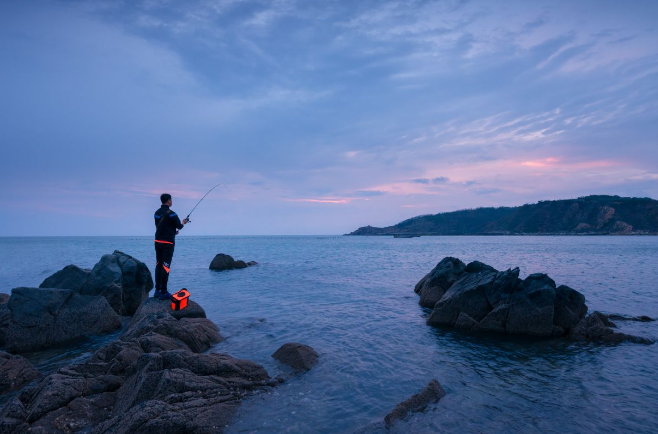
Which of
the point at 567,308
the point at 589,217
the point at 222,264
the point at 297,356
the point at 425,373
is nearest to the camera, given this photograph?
the point at 425,373

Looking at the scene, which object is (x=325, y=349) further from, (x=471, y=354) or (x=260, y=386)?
(x=471, y=354)

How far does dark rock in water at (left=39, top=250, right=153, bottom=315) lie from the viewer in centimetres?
1540

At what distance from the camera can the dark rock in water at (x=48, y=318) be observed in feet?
35.9

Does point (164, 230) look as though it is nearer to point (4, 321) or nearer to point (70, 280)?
point (4, 321)

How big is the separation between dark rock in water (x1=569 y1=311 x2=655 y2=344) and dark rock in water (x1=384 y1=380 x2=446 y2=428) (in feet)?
25.1

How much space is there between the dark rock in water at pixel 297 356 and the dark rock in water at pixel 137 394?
1.13 meters

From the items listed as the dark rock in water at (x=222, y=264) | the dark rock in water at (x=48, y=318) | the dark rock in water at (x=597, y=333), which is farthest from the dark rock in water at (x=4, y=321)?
the dark rock in water at (x=222, y=264)

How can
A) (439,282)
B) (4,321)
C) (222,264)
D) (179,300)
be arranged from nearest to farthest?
(4,321)
(179,300)
(439,282)
(222,264)

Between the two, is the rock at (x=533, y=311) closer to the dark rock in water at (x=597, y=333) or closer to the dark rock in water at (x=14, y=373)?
the dark rock in water at (x=597, y=333)

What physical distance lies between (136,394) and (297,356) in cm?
413

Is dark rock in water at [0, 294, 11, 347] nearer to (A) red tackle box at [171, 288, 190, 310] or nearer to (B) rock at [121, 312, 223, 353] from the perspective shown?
(B) rock at [121, 312, 223, 353]

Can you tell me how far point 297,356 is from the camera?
364 inches

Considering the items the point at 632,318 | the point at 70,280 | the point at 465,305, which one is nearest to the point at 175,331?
the point at 70,280

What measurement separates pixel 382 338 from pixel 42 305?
11.5 metres
